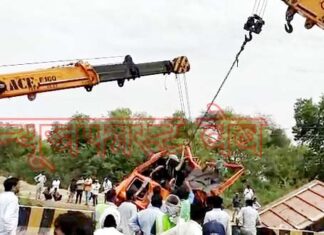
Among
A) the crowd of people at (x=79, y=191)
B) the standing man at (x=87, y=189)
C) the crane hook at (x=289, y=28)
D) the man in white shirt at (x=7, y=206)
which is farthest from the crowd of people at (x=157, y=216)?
the standing man at (x=87, y=189)

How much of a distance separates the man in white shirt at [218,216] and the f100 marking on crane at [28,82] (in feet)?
24.8

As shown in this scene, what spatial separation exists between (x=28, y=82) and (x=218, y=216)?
8.06 m

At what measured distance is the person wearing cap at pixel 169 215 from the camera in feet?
26.8

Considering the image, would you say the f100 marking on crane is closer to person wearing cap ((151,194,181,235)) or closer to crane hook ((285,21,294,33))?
crane hook ((285,21,294,33))

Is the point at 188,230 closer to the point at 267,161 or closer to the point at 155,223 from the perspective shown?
the point at 155,223

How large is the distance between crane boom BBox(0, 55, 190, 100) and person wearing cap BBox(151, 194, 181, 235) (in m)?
7.78

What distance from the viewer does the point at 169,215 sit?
842cm

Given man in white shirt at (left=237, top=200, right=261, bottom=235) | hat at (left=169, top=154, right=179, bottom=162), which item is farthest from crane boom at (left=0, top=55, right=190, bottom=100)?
man in white shirt at (left=237, top=200, right=261, bottom=235)

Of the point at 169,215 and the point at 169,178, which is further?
the point at 169,178

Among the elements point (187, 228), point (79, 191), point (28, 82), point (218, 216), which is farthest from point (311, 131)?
point (187, 228)

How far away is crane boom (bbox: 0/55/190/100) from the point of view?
16234 millimetres

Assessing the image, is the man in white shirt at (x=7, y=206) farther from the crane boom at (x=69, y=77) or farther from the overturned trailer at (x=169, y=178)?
the overturned trailer at (x=169, y=178)

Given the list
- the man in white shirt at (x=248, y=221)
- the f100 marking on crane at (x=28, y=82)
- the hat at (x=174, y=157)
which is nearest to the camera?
the man in white shirt at (x=248, y=221)

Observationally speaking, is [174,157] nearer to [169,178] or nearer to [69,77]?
[169,178]
